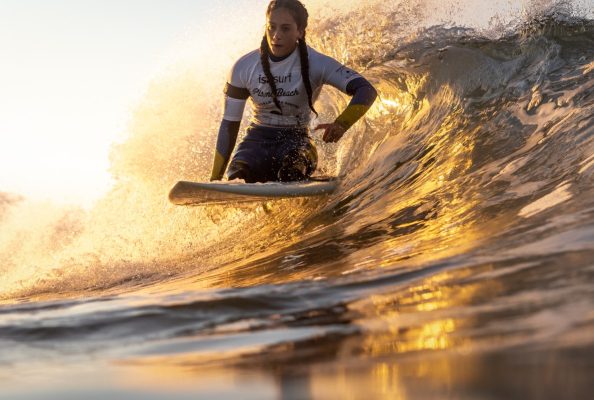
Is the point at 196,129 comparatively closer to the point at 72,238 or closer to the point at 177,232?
the point at 72,238

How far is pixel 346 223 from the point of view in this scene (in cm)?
458

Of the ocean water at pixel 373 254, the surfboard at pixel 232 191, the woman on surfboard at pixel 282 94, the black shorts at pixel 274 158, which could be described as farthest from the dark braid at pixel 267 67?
the ocean water at pixel 373 254

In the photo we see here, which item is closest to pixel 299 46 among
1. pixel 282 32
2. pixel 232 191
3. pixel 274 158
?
pixel 282 32

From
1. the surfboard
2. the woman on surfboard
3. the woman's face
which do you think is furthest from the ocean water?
the woman's face

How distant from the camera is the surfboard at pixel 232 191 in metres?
5.02

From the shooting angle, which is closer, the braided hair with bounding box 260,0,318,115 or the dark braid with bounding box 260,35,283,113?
the braided hair with bounding box 260,0,318,115

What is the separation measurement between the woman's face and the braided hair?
29 millimetres

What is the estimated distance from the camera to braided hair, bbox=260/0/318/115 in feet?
17.1

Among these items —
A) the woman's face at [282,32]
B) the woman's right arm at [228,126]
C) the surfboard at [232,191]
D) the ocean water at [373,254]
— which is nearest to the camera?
the ocean water at [373,254]

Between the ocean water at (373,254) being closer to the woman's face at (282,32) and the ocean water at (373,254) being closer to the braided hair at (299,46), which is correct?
the braided hair at (299,46)

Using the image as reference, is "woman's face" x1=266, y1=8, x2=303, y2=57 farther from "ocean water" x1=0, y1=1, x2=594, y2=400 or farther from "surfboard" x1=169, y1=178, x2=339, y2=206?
"ocean water" x1=0, y1=1, x2=594, y2=400

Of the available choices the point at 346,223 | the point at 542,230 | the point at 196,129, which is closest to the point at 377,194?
the point at 346,223

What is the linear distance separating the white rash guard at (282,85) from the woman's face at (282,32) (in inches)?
2.7

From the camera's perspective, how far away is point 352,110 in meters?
5.10
